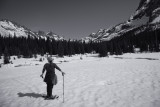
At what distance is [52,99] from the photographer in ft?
28.3

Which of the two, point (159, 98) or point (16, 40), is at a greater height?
point (16, 40)

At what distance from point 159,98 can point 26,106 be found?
707cm

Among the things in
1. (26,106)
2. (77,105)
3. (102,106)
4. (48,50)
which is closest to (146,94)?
(102,106)

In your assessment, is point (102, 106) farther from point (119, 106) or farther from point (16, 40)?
point (16, 40)

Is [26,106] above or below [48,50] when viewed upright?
below

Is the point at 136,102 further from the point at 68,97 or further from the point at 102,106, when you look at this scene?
the point at 68,97

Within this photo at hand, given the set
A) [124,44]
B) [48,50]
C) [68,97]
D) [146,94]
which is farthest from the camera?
[48,50]

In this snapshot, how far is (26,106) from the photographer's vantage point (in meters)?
7.68

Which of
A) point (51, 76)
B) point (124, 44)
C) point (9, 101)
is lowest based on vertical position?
point (9, 101)

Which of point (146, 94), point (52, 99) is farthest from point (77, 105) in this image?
point (146, 94)

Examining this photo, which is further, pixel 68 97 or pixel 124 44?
pixel 124 44

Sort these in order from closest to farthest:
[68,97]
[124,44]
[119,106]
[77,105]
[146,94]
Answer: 1. [119,106]
2. [77,105]
3. [146,94]
4. [68,97]
5. [124,44]

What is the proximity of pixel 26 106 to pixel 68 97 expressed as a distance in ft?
8.05

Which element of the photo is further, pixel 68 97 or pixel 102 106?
pixel 68 97
